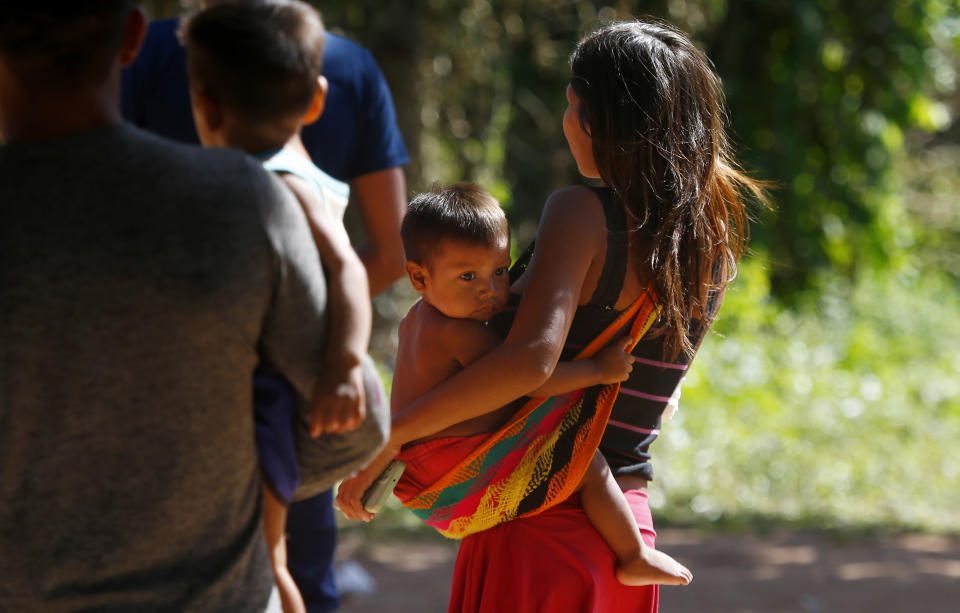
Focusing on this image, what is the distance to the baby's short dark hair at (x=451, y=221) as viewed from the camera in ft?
6.44

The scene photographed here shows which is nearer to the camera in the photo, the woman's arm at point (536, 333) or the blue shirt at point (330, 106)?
the woman's arm at point (536, 333)

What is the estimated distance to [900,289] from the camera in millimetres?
11938

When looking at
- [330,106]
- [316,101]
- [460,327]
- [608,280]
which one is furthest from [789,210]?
[316,101]

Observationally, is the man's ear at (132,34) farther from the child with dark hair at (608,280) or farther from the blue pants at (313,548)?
the blue pants at (313,548)

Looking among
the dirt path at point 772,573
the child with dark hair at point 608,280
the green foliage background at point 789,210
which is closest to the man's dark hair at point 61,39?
the child with dark hair at point 608,280

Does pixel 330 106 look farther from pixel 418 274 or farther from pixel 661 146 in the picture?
pixel 661 146

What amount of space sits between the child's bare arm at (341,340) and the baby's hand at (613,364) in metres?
0.56

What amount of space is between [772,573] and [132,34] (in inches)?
186

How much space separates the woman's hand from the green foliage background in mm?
4469

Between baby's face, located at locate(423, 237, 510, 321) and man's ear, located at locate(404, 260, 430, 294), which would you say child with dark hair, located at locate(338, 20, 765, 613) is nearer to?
baby's face, located at locate(423, 237, 510, 321)

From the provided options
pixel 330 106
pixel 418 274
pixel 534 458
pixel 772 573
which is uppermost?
pixel 330 106

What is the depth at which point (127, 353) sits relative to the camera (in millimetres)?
1365

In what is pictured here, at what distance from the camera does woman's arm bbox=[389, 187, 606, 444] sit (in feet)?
6.10

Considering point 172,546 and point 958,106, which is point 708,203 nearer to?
point 172,546
